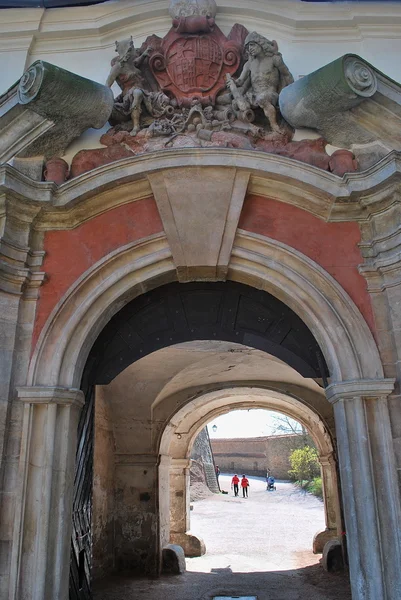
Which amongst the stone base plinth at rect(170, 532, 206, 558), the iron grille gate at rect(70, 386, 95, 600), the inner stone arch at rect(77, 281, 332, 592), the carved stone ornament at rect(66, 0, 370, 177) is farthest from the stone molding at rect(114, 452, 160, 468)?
the carved stone ornament at rect(66, 0, 370, 177)

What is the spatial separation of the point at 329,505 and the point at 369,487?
24.4 feet

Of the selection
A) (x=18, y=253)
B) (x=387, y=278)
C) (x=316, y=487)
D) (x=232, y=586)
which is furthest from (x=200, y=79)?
(x=316, y=487)

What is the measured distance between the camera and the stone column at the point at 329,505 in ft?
31.0

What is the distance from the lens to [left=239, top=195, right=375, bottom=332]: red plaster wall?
3.87m

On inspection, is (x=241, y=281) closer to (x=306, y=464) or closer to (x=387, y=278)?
(x=387, y=278)

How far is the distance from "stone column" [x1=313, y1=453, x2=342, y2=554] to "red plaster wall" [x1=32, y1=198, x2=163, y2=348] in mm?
6396

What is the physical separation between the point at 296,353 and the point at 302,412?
21.8 ft

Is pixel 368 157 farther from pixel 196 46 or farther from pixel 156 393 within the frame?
pixel 156 393

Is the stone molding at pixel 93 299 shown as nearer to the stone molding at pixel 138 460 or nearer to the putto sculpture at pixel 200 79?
the putto sculpture at pixel 200 79

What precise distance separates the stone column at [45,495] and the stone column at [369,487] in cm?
176

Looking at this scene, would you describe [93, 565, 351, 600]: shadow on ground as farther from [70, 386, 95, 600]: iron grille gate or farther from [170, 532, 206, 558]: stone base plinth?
[70, 386, 95, 600]: iron grille gate

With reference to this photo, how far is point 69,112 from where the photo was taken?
4273 millimetres

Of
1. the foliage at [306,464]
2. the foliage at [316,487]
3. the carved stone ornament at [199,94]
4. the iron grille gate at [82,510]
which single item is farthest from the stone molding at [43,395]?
the foliage at [306,464]

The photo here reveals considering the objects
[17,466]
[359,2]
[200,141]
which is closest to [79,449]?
[17,466]
